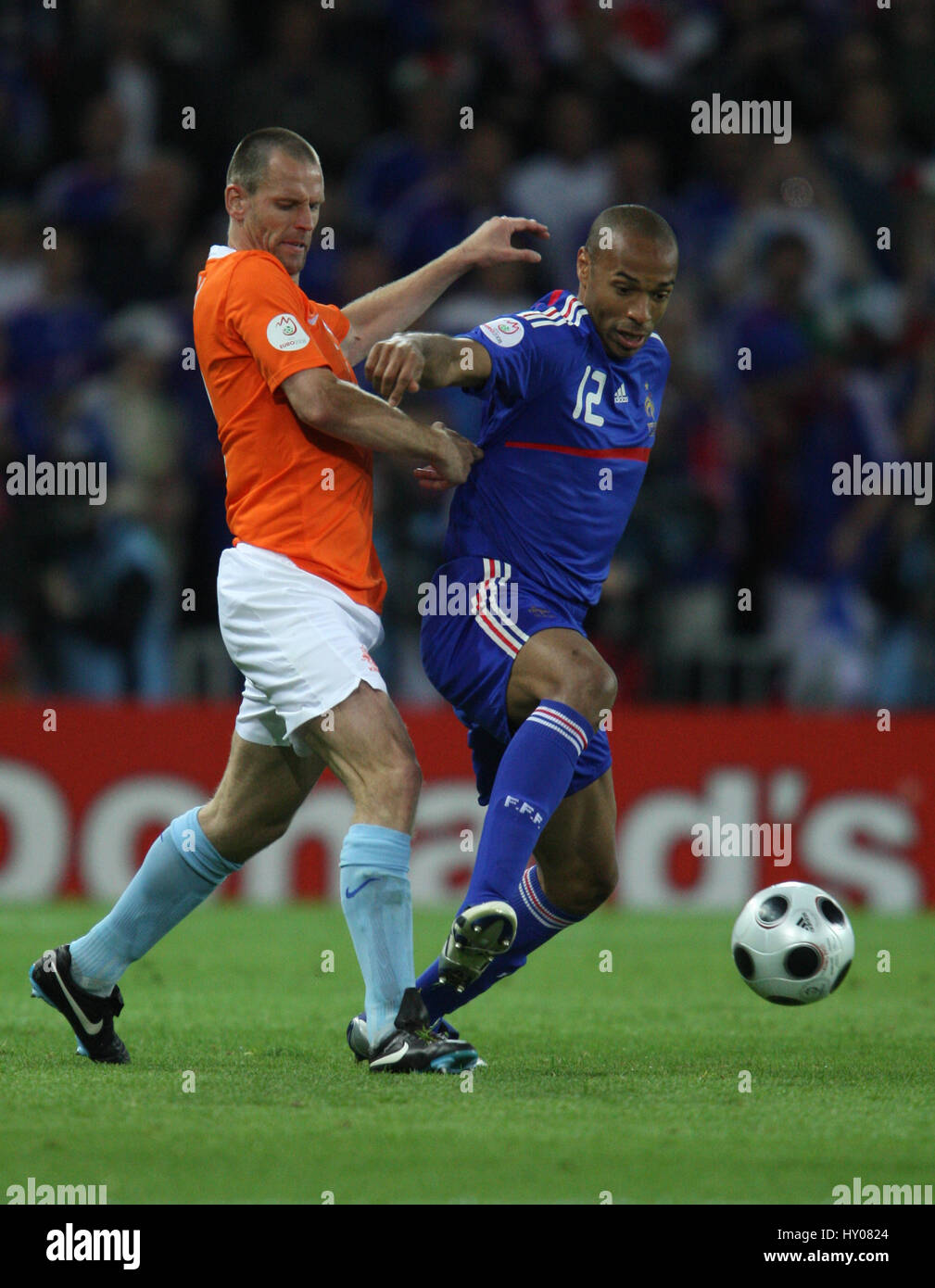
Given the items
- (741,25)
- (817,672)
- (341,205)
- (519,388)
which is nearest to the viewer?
(519,388)

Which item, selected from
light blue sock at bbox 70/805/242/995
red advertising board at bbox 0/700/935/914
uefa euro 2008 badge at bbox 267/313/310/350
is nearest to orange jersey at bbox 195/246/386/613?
uefa euro 2008 badge at bbox 267/313/310/350

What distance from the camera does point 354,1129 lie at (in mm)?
3971

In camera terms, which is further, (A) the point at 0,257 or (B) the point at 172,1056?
(A) the point at 0,257

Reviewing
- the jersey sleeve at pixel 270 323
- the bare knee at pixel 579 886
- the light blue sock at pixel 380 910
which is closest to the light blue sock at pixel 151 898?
the light blue sock at pixel 380 910

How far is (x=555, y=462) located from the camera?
532 centimetres

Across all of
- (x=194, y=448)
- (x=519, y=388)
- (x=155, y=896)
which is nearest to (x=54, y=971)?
(x=155, y=896)

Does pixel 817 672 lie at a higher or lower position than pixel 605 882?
higher

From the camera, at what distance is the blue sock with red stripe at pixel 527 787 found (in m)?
4.74

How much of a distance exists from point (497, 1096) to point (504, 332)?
204cm

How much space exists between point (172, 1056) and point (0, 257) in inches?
303

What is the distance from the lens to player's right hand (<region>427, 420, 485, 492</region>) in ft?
16.2

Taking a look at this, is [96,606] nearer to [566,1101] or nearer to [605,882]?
[605,882]

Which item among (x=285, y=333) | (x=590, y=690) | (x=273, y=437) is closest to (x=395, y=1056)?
(x=590, y=690)

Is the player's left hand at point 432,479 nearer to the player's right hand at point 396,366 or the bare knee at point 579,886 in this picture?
the player's right hand at point 396,366
